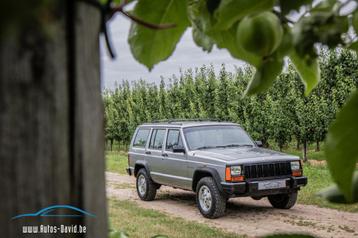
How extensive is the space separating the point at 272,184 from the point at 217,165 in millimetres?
996

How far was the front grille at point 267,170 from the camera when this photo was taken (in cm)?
800

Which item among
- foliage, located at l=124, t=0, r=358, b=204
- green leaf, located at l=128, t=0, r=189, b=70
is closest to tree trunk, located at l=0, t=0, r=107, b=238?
foliage, located at l=124, t=0, r=358, b=204

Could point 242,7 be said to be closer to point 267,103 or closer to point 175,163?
point 175,163

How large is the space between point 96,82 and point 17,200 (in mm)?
88

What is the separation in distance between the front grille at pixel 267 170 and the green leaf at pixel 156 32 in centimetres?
727

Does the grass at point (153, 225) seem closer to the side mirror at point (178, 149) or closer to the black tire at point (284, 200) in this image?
the side mirror at point (178, 149)

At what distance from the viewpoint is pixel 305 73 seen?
0.76m

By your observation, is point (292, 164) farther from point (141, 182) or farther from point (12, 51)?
point (12, 51)

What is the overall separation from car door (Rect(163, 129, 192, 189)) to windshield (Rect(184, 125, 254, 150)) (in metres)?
0.22

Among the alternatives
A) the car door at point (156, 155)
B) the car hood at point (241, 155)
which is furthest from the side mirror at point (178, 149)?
the car door at point (156, 155)

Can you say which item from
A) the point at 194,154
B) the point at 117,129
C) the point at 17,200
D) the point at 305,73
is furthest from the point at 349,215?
the point at 117,129

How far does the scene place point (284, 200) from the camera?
9.22 m

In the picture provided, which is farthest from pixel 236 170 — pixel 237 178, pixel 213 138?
pixel 213 138

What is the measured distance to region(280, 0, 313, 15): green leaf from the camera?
57 centimetres
